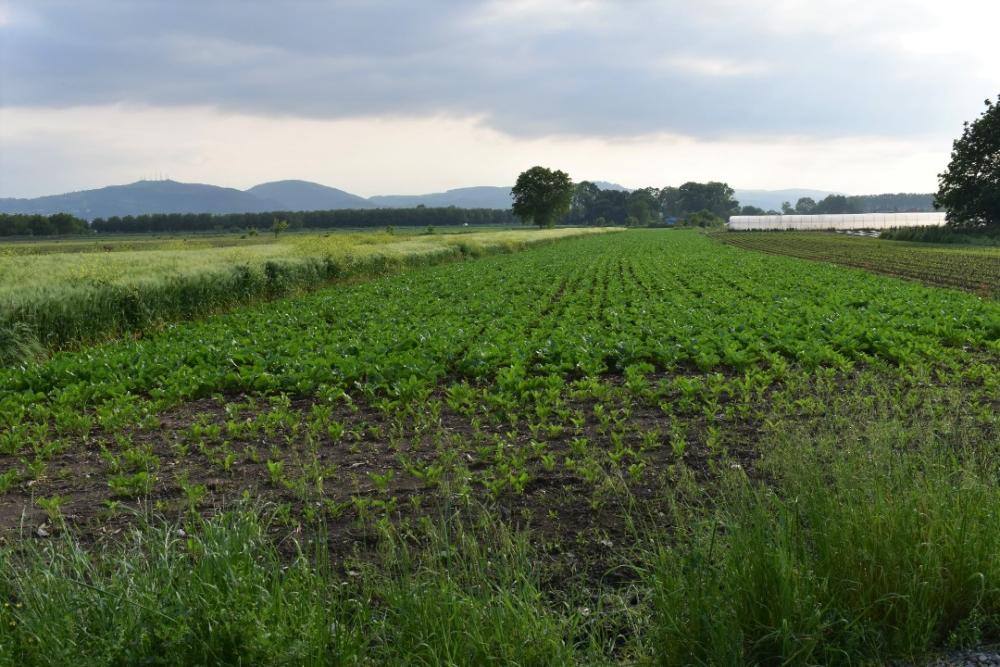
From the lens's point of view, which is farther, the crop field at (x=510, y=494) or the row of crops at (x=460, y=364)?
the row of crops at (x=460, y=364)

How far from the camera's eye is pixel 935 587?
153 inches

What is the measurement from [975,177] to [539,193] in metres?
66.6

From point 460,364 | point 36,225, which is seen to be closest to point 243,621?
point 460,364

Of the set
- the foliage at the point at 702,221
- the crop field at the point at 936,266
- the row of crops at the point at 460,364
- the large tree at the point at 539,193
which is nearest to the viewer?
the row of crops at the point at 460,364

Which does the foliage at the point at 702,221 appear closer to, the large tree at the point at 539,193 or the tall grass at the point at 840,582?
the large tree at the point at 539,193

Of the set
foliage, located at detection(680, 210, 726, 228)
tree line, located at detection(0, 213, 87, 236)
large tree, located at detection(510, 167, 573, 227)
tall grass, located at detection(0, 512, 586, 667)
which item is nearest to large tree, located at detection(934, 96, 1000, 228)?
large tree, located at detection(510, 167, 573, 227)

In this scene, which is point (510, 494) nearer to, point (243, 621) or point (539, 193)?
point (243, 621)

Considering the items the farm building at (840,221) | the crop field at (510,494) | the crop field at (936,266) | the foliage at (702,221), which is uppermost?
the foliage at (702,221)

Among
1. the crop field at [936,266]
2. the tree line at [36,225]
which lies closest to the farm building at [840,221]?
the crop field at [936,266]

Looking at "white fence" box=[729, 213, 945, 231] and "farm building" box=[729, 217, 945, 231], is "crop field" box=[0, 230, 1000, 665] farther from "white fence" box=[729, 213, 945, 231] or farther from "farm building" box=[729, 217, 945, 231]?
"farm building" box=[729, 217, 945, 231]

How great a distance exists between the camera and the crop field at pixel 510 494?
3611mm

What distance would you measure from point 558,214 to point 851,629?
121874mm

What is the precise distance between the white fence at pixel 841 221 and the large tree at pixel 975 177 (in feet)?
75.0

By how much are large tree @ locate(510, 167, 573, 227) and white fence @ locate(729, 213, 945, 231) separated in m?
31.9
